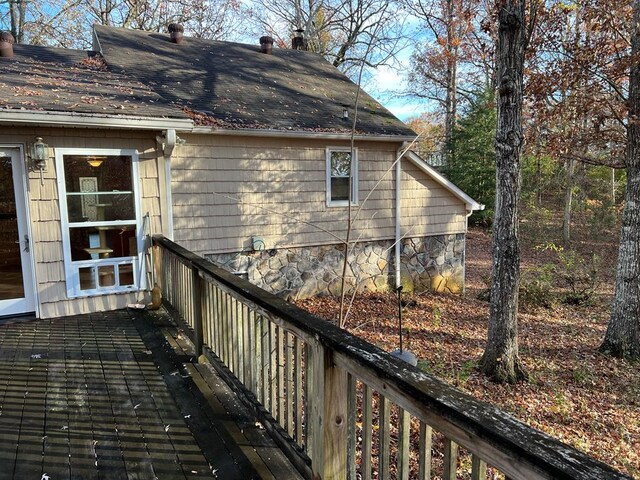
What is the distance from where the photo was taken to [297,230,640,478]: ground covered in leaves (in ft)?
15.8

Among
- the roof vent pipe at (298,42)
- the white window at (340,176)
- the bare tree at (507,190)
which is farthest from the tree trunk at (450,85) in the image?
the bare tree at (507,190)

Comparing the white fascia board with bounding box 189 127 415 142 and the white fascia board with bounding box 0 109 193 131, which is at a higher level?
the white fascia board with bounding box 189 127 415 142

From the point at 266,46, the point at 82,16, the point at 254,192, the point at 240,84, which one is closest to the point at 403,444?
the point at 254,192

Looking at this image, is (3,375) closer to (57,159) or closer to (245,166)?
(57,159)

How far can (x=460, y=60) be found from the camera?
1995cm

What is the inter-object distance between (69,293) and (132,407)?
121 inches

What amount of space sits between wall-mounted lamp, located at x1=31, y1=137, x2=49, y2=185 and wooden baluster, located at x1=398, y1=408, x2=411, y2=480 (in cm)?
533

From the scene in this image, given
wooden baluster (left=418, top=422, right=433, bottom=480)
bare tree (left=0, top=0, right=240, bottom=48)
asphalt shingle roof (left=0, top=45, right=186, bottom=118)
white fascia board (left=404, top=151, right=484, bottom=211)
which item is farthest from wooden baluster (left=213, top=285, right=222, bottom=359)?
bare tree (left=0, top=0, right=240, bottom=48)

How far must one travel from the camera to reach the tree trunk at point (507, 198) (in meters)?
5.49

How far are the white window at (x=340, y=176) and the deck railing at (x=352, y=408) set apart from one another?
507cm

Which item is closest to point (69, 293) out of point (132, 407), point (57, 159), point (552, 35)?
point (57, 159)

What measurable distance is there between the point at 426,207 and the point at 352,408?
864 cm

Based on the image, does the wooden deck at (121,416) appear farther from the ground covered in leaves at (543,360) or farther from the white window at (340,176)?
the white window at (340,176)

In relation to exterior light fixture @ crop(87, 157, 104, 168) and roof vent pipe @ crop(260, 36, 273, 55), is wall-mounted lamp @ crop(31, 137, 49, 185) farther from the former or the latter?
roof vent pipe @ crop(260, 36, 273, 55)
